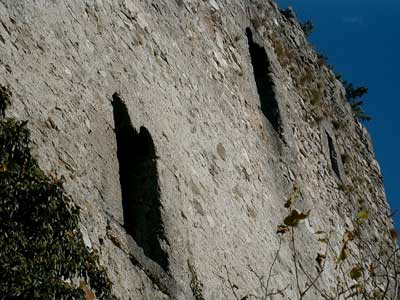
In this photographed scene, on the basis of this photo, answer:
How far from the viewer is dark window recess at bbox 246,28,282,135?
9945 mm

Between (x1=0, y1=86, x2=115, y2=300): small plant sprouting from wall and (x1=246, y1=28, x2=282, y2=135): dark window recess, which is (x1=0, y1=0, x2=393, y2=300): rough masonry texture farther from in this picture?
(x1=0, y1=86, x2=115, y2=300): small plant sprouting from wall

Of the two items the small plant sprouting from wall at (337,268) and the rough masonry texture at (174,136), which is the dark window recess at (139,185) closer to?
the rough masonry texture at (174,136)

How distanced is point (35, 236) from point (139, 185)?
5.32 feet

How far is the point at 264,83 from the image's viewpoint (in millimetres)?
10234

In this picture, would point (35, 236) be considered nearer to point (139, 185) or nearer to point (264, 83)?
point (139, 185)

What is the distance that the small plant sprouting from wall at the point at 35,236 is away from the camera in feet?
16.9

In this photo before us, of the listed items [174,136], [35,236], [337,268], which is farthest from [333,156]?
[35,236]

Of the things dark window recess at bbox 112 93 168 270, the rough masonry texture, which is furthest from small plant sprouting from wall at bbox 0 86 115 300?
dark window recess at bbox 112 93 168 270

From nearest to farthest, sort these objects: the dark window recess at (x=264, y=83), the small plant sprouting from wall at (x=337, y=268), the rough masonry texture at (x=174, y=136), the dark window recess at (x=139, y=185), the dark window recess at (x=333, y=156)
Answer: the rough masonry texture at (x=174, y=136) < the small plant sprouting from wall at (x=337, y=268) < the dark window recess at (x=139, y=185) < the dark window recess at (x=264, y=83) < the dark window recess at (x=333, y=156)

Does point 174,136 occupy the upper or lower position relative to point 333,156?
lower

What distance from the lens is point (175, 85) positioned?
26.1ft

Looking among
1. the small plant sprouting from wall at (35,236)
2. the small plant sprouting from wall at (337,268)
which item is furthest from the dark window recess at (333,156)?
the small plant sprouting from wall at (35,236)

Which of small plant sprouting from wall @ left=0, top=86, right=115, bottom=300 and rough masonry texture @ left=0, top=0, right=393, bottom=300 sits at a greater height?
rough masonry texture @ left=0, top=0, right=393, bottom=300

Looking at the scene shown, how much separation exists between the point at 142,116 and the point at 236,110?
1.91 metres
